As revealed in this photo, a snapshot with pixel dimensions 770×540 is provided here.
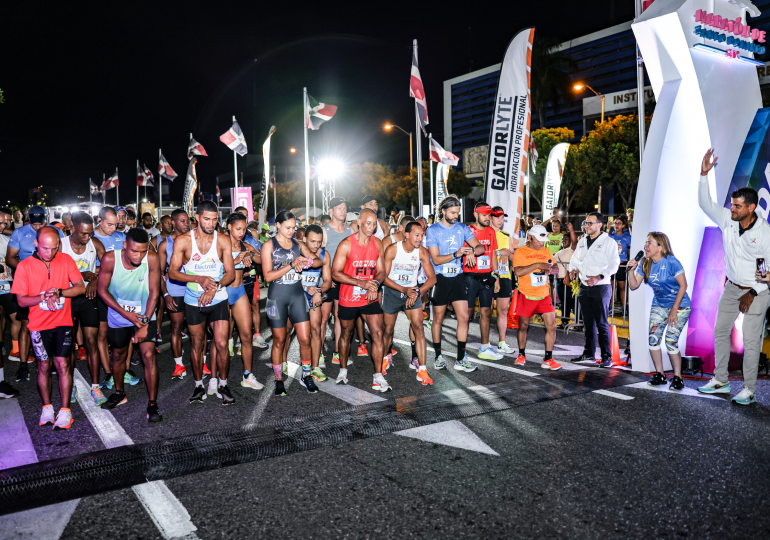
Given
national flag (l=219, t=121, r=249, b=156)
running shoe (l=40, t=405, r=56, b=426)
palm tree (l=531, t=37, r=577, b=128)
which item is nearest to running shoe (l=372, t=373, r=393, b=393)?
running shoe (l=40, t=405, r=56, b=426)

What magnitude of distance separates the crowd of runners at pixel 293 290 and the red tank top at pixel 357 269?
0.04 ft

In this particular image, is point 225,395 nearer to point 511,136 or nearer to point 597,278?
point 597,278

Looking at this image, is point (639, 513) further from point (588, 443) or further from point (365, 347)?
point (365, 347)

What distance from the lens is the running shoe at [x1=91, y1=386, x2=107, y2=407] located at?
5.92 m

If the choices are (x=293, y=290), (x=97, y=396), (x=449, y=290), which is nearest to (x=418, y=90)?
(x=449, y=290)

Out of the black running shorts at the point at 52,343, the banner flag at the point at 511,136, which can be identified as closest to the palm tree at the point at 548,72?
the banner flag at the point at 511,136

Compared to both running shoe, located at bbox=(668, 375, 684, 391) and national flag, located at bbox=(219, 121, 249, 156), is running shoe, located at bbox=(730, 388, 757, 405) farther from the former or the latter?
national flag, located at bbox=(219, 121, 249, 156)

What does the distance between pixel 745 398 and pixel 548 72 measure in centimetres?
5453

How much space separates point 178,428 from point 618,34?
96.4m

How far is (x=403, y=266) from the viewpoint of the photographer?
659cm

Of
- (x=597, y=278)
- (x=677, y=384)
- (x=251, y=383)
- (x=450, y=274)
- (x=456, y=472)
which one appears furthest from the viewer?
(x=597, y=278)

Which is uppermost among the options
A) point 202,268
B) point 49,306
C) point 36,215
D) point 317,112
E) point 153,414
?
point 317,112

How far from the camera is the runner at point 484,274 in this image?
768cm

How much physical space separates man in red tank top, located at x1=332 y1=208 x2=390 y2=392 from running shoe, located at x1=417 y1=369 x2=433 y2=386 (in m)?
0.47
